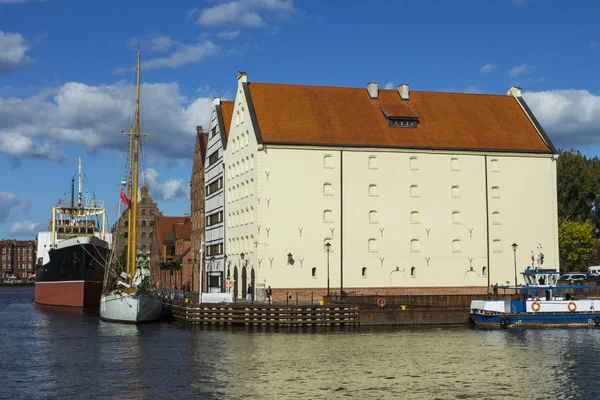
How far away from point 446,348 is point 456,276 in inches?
1001

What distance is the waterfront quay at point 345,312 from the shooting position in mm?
55188

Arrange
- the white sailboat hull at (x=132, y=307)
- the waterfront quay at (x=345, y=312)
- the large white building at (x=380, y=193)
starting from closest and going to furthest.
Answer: the waterfront quay at (x=345, y=312)
the white sailboat hull at (x=132, y=307)
the large white building at (x=380, y=193)

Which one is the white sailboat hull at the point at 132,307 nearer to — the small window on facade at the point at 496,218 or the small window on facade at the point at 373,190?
the small window on facade at the point at 373,190

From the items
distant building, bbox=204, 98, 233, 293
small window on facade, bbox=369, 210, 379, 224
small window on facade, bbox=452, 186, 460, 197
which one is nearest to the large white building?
small window on facade, bbox=369, 210, 379, 224

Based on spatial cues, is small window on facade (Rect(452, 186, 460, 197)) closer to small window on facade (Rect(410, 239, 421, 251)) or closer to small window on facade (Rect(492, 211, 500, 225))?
small window on facade (Rect(492, 211, 500, 225))

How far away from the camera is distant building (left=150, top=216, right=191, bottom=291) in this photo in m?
99.3

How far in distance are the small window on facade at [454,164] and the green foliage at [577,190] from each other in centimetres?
2972

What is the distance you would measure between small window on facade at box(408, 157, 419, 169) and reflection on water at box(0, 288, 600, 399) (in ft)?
57.3

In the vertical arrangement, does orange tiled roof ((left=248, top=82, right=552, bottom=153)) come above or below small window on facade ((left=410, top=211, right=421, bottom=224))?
above

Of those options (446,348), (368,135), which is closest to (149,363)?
(446,348)

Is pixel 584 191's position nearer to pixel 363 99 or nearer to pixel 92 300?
pixel 363 99

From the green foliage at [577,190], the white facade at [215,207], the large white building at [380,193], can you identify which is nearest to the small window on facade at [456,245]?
the large white building at [380,193]

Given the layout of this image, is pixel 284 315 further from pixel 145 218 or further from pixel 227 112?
pixel 145 218

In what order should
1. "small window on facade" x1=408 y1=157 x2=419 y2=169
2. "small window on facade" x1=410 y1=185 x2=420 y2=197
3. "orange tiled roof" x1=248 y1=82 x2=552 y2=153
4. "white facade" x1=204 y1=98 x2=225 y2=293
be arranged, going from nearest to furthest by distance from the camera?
"orange tiled roof" x1=248 y1=82 x2=552 y2=153, "small window on facade" x1=410 y1=185 x2=420 y2=197, "small window on facade" x1=408 y1=157 x2=419 y2=169, "white facade" x1=204 y1=98 x2=225 y2=293
